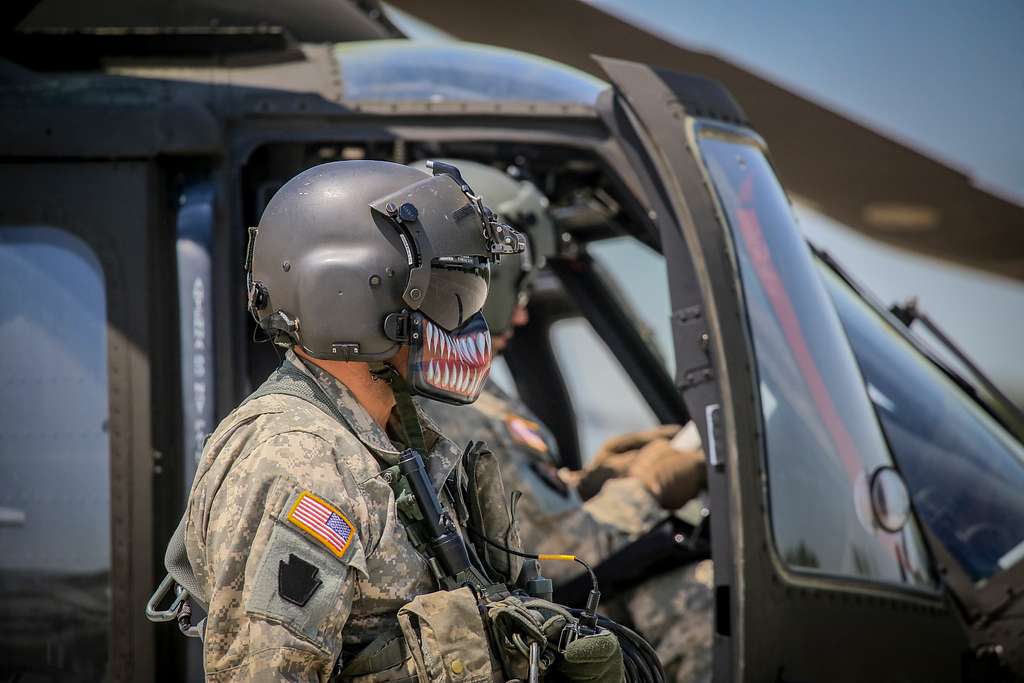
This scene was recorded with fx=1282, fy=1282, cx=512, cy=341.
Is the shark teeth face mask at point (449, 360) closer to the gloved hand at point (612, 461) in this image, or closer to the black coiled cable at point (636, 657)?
the black coiled cable at point (636, 657)

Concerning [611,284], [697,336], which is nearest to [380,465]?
[697,336]

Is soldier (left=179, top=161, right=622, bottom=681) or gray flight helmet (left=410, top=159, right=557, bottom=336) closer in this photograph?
soldier (left=179, top=161, right=622, bottom=681)

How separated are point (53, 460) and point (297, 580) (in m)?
1.62

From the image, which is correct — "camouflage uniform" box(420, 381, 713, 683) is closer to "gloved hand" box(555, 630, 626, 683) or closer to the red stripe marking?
the red stripe marking

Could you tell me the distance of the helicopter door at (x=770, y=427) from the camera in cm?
294

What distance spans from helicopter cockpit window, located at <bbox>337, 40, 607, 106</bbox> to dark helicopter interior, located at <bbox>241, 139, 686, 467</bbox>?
0.14m

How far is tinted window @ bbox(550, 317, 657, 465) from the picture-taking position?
5602mm

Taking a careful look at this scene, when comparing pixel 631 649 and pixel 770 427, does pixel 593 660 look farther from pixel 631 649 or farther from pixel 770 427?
pixel 770 427

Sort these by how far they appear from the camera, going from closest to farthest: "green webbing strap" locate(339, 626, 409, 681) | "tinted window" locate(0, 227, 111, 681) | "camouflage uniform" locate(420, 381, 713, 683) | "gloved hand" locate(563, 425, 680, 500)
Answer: "green webbing strap" locate(339, 626, 409, 681)
"tinted window" locate(0, 227, 111, 681)
"camouflage uniform" locate(420, 381, 713, 683)
"gloved hand" locate(563, 425, 680, 500)

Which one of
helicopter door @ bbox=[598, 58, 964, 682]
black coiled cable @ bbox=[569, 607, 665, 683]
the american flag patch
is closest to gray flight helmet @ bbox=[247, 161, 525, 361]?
the american flag patch

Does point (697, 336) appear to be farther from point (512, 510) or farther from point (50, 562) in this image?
point (50, 562)

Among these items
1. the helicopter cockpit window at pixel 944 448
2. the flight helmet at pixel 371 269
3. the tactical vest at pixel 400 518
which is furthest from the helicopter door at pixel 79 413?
the helicopter cockpit window at pixel 944 448

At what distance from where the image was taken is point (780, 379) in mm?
3113

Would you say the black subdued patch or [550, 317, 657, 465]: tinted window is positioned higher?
the black subdued patch
